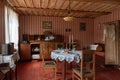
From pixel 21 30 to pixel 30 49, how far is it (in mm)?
1269

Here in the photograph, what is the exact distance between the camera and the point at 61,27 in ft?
25.9

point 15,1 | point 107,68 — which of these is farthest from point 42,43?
point 107,68

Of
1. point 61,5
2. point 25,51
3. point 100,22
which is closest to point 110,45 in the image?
point 100,22

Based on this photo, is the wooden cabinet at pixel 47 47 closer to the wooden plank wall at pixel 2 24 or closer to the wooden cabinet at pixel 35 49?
the wooden cabinet at pixel 35 49

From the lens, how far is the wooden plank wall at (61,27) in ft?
24.6

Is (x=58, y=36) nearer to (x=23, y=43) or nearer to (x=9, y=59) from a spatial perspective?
(x=23, y=43)

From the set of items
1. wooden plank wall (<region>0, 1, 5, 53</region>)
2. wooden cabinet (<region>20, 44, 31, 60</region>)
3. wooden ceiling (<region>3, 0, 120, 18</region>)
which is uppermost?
wooden ceiling (<region>3, 0, 120, 18</region>)

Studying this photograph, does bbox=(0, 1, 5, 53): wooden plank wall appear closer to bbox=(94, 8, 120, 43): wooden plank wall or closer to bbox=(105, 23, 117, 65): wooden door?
bbox=(105, 23, 117, 65): wooden door

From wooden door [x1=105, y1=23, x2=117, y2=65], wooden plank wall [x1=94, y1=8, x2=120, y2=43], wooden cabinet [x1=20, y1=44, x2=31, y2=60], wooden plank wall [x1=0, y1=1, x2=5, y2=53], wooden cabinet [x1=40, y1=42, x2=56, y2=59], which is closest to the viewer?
wooden plank wall [x1=0, y1=1, x2=5, y2=53]

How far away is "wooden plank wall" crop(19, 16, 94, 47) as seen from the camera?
749 cm

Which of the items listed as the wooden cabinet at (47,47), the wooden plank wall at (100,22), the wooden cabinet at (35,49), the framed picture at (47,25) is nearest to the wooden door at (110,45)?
the wooden plank wall at (100,22)

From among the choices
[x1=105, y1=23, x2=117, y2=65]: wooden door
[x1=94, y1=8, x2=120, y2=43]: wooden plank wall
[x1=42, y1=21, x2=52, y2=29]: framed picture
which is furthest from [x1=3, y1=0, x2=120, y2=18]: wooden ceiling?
[x1=42, y1=21, x2=52, y2=29]: framed picture

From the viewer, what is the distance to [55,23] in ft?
25.6

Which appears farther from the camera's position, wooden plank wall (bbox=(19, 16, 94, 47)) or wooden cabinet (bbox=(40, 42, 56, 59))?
wooden plank wall (bbox=(19, 16, 94, 47))
